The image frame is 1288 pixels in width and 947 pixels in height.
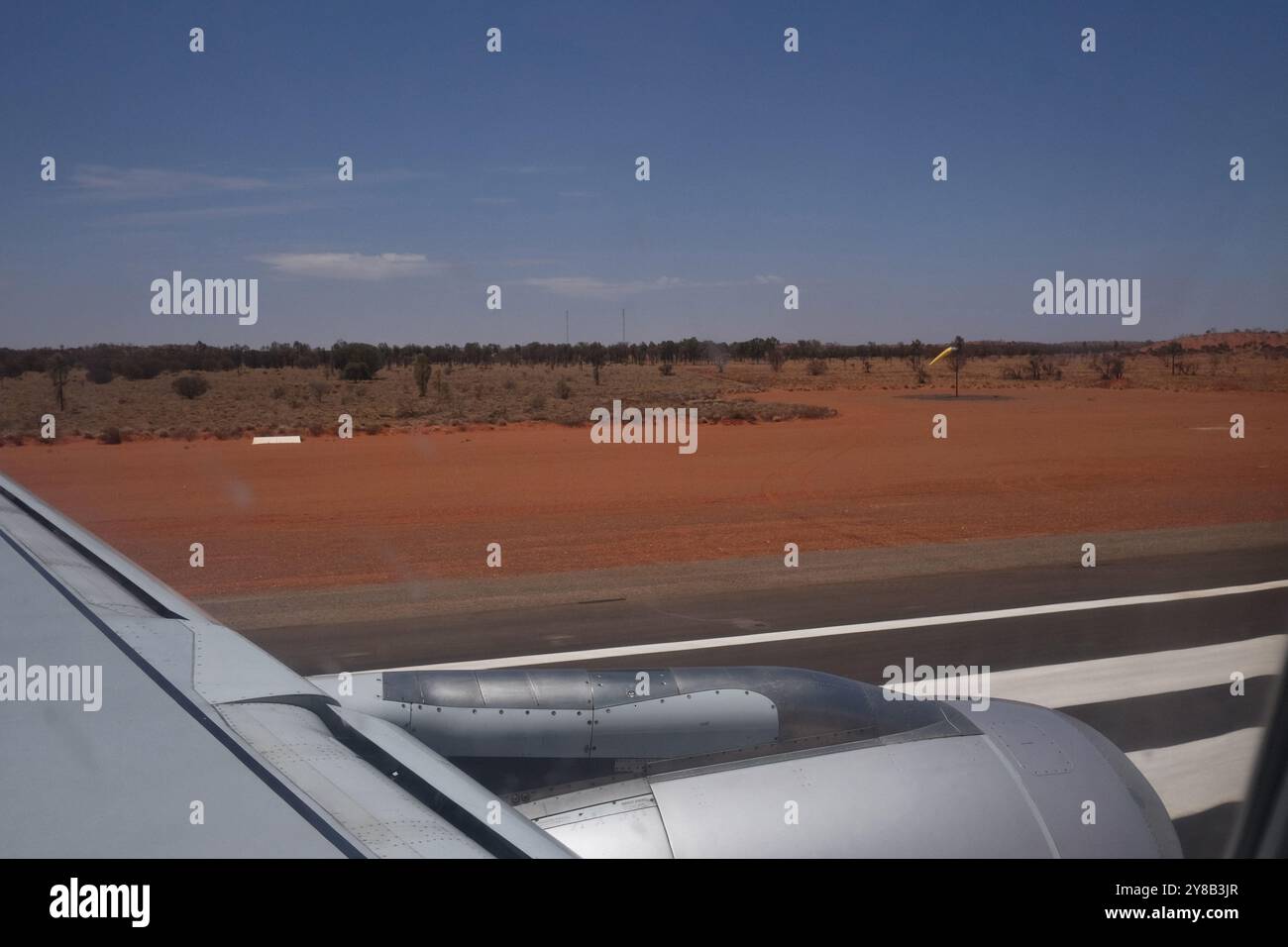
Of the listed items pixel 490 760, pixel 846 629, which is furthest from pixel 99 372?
pixel 490 760

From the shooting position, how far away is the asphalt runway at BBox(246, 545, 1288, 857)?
672 centimetres

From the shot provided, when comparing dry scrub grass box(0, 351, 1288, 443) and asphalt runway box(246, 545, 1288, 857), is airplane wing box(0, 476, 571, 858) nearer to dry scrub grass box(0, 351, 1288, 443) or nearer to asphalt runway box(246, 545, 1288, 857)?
asphalt runway box(246, 545, 1288, 857)

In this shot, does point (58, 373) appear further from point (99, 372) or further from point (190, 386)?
point (99, 372)

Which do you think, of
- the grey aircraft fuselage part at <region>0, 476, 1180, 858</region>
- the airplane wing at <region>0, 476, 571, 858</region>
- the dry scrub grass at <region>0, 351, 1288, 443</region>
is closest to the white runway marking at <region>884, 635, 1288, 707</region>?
the grey aircraft fuselage part at <region>0, 476, 1180, 858</region>

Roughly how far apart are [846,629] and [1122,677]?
7.37ft

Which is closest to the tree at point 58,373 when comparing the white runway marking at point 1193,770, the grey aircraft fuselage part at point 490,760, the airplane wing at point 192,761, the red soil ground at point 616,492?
the red soil ground at point 616,492

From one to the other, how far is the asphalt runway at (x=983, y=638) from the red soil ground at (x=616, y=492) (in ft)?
8.99

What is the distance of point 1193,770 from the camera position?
5461 mm

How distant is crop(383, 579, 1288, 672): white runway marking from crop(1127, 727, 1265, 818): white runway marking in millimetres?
3183

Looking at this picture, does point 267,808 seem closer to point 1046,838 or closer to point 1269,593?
point 1046,838

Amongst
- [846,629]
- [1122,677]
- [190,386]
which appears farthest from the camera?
[190,386]

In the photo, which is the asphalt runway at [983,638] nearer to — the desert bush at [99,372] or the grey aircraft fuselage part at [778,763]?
the grey aircraft fuselage part at [778,763]

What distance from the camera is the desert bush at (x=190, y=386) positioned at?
1639 inches

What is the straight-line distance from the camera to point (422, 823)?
72.4 inches
